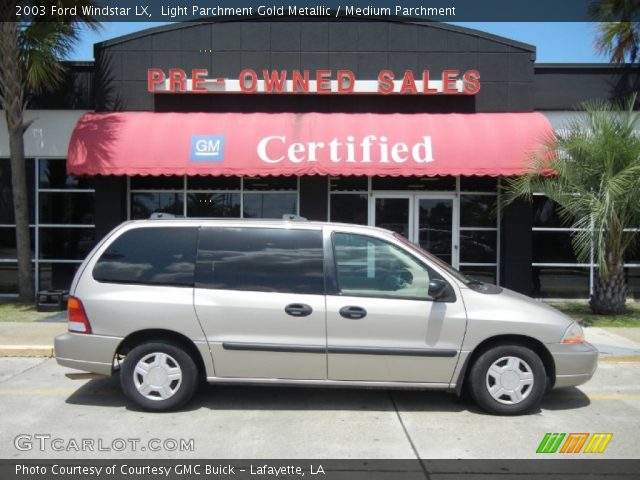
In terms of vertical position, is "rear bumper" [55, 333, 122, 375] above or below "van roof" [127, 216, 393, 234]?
below

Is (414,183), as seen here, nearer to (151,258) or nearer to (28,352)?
(151,258)

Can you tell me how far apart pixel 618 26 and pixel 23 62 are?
11.5 m

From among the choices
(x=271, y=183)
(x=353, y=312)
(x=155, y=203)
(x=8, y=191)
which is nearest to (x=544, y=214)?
(x=271, y=183)

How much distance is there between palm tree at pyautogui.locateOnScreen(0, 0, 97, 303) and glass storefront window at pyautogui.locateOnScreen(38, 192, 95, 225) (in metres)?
Result: 1.47

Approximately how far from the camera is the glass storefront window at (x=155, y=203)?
1274 centimetres

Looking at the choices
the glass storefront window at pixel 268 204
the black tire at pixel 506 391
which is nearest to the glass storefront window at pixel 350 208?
the glass storefront window at pixel 268 204

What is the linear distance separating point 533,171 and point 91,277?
25.7ft

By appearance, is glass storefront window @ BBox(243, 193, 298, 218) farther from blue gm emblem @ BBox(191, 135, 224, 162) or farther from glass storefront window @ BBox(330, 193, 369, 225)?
blue gm emblem @ BBox(191, 135, 224, 162)

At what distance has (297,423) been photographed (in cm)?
528

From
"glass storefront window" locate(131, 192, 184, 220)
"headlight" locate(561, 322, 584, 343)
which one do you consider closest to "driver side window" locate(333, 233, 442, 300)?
"headlight" locate(561, 322, 584, 343)

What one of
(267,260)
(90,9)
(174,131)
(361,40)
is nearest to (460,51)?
(361,40)

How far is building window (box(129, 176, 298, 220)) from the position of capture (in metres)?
12.6
